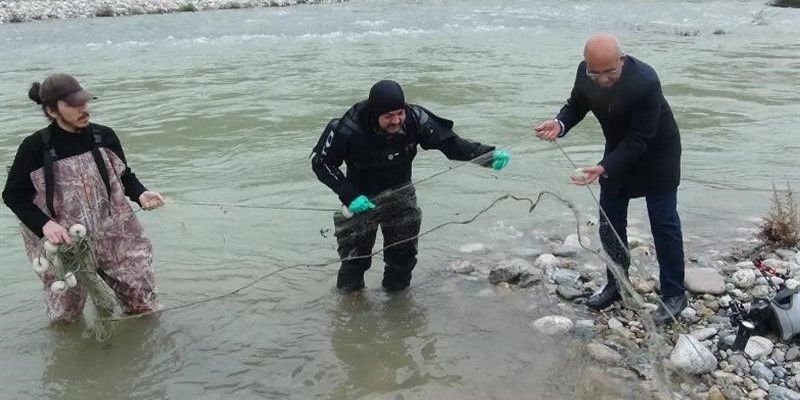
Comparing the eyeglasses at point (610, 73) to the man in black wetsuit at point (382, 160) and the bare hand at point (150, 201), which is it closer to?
the man in black wetsuit at point (382, 160)

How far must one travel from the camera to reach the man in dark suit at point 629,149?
14.2 feet

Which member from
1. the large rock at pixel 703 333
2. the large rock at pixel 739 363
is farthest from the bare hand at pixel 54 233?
the large rock at pixel 739 363

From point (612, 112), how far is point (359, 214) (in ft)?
6.12

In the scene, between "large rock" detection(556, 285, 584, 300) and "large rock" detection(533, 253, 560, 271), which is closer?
"large rock" detection(556, 285, 584, 300)

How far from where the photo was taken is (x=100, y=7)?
106 feet

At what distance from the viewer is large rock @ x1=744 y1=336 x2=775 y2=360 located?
447 cm

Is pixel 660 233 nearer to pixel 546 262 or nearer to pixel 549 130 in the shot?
pixel 549 130

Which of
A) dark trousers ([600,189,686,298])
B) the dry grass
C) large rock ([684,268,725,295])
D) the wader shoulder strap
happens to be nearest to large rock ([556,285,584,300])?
dark trousers ([600,189,686,298])

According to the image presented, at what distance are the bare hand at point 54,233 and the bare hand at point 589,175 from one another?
126 inches

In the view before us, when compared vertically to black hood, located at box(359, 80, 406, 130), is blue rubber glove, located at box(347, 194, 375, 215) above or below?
below

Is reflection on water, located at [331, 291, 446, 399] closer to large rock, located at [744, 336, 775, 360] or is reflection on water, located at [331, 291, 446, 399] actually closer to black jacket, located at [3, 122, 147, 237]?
large rock, located at [744, 336, 775, 360]

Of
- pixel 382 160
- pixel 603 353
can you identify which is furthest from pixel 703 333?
pixel 382 160

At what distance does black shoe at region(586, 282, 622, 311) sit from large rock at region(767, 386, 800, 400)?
131 cm

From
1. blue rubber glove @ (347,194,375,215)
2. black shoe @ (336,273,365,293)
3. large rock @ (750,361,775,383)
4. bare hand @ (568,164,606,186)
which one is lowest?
large rock @ (750,361,775,383)
